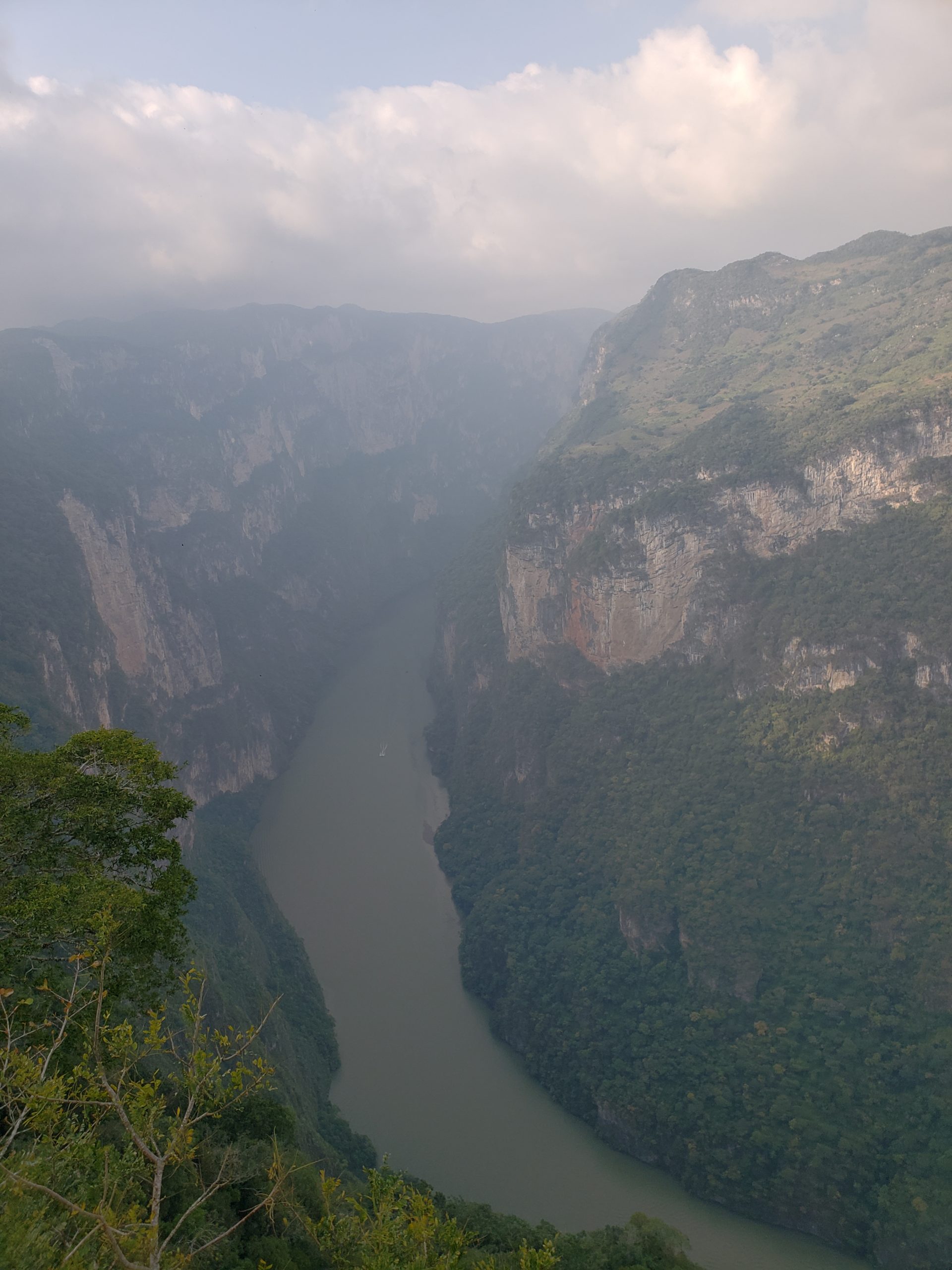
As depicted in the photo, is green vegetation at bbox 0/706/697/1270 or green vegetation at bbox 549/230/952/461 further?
green vegetation at bbox 549/230/952/461

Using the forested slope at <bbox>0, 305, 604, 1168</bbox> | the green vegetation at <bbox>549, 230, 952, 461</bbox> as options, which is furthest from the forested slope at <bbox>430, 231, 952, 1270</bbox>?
the forested slope at <bbox>0, 305, 604, 1168</bbox>

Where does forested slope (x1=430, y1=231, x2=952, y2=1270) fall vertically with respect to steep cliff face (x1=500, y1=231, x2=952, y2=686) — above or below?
below

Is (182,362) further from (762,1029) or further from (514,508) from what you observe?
(762,1029)

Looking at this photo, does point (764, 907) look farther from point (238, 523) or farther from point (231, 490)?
point (231, 490)

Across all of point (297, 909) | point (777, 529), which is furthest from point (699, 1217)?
point (777, 529)

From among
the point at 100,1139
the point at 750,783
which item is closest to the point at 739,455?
the point at 750,783

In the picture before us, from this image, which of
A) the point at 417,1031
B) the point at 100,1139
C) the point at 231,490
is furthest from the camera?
the point at 231,490

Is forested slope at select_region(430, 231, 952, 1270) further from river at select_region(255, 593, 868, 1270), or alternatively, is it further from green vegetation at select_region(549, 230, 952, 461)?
river at select_region(255, 593, 868, 1270)
